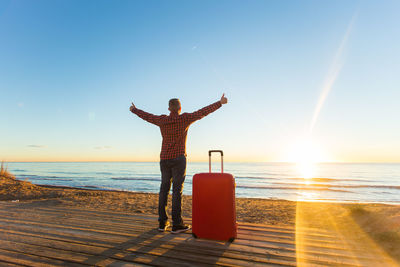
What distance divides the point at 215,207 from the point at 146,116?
A: 195 centimetres

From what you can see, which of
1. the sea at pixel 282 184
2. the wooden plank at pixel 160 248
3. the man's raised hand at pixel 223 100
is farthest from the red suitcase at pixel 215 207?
the sea at pixel 282 184

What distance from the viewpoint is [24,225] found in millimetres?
4293

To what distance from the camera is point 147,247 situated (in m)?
3.16

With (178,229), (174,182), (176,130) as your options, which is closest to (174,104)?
(176,130)

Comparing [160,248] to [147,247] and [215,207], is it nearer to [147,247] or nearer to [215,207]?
[147,247]

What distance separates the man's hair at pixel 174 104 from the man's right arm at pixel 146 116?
0.28 m

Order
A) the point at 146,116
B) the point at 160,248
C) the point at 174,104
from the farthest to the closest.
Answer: the point at 146,116
the point at 174,104
the point at 160,248

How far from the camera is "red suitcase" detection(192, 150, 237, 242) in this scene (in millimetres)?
3395

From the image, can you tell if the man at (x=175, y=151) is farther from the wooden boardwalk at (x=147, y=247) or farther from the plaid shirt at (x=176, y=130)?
the wooden boardwalk at (x=147, y=247)

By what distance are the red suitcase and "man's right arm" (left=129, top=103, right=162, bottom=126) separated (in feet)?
4.04

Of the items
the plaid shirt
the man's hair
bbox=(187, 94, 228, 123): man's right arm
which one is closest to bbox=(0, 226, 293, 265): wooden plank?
the plaid shirt

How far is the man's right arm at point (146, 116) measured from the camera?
161 inches

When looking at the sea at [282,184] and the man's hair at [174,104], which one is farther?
the sea at [282,184]

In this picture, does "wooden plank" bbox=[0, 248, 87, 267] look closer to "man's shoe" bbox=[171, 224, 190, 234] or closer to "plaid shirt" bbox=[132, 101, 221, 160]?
"man's shoe" bbox=[171, 224, 190, 234]
